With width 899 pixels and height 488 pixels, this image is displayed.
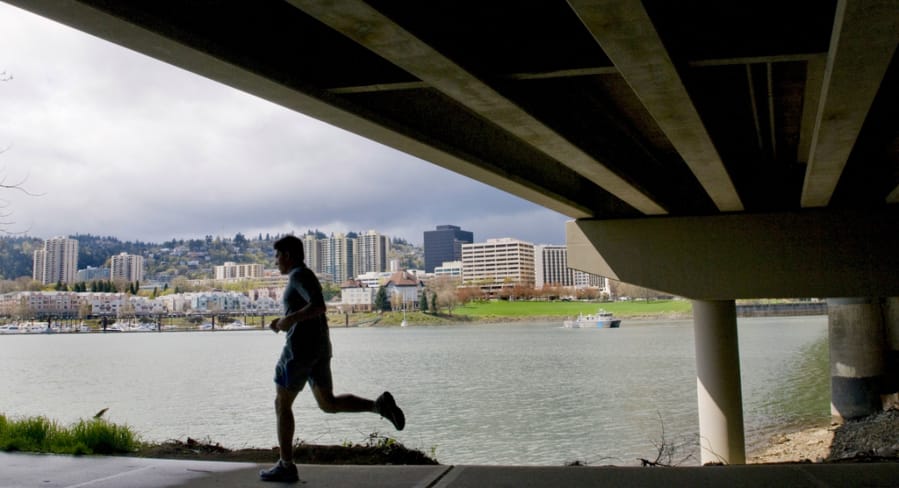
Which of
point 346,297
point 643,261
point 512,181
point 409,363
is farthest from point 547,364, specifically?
point 346,297

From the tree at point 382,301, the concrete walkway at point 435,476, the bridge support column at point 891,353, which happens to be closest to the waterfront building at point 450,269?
the tree at point 382,301

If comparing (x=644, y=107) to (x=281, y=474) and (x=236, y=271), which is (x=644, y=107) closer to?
(x=281, y=474)

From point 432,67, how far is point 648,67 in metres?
1.66

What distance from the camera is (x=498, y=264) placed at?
12762 cm

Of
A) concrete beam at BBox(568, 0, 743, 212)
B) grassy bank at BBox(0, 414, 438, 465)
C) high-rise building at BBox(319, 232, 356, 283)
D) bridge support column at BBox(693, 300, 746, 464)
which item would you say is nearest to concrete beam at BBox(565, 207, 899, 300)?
bridge support column at BBox(693, 300, 746, 464)

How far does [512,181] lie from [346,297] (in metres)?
105

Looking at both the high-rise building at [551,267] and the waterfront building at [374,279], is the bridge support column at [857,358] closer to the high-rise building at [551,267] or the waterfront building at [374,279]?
the high-rise building at [551,267]

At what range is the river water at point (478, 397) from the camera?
763 inches

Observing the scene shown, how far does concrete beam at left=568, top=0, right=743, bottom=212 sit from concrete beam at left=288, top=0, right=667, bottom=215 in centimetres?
109

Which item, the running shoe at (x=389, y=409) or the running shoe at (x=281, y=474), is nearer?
the running shoe at (x=281, y=474)

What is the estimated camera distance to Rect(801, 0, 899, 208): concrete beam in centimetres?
467

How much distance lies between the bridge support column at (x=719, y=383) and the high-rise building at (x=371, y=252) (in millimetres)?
149217

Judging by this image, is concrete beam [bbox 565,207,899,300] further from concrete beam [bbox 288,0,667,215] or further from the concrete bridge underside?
concrete beam [bbox 288,0,667,215]

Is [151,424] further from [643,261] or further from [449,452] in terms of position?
[643,261]
